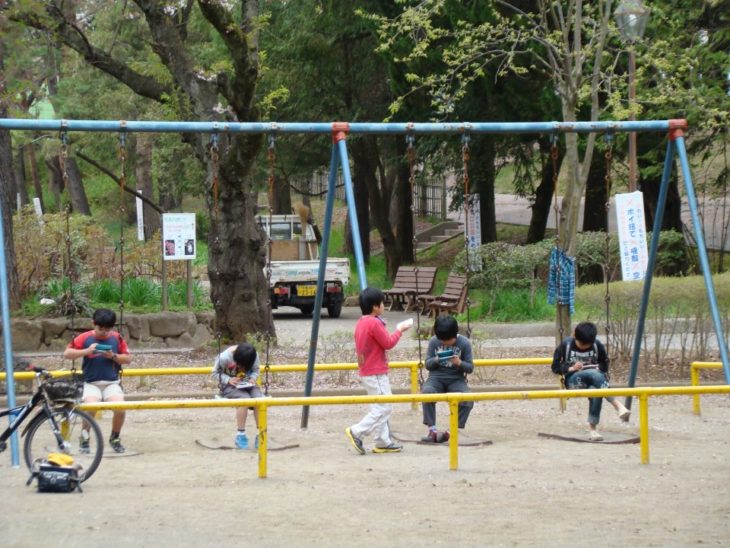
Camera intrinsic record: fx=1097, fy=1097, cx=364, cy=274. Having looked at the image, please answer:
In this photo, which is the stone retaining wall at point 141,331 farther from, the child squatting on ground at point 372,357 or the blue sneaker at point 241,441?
the child squatting on ground at point 372,357

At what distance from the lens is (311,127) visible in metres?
10.1

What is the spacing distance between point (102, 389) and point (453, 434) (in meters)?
3.15

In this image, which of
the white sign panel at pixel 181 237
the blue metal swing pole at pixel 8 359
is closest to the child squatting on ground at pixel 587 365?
the blue metal swing pole at pixel 8 359

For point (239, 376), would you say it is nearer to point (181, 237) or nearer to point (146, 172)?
point (181, 237)

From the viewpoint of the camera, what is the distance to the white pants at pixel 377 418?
9.46 meters

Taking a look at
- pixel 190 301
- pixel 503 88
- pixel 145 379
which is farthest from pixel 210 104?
pixel 503 88

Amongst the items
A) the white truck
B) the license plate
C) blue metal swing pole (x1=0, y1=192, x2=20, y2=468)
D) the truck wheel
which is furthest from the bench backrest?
blue metal swing pole (x1=0, y1=192, x2=20, y2=468)

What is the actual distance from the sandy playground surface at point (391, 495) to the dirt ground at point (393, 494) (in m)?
0.01

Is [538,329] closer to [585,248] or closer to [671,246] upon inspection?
[585,248]

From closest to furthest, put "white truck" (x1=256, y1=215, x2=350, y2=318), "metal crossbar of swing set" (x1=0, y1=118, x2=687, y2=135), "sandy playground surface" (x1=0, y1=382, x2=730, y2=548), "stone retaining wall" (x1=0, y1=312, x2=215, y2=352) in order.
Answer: "sandy playground surface" (x1=0, y1=382, x2=730, y2=548), "metal crossbar of swing set" (x1=0, y1=118, x2=687, y2=135), "stone retaining wall" (x1=0, y1=312, x2=215, y2=352), "white truck" (x1=256, y1=215, x2=350, y2=318)

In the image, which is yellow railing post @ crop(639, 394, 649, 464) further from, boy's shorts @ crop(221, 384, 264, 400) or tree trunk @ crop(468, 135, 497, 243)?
tree trunk @ crop(468, 135, 497, 243)

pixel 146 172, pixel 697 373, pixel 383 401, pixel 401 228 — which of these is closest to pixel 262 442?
pixel 383 401

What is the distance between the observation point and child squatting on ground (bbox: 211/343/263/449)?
988 centimetres

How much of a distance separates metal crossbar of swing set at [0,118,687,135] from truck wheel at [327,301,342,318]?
15019mm
